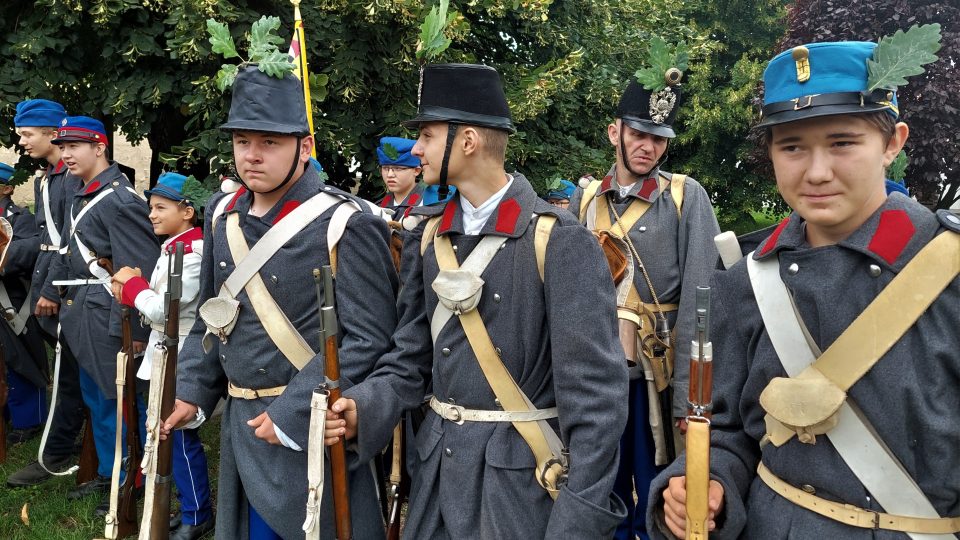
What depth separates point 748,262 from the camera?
206 centimetres

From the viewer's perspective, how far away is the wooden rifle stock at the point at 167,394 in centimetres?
340

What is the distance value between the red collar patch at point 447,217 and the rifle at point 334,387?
1.32 feet

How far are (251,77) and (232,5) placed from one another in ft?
12.7

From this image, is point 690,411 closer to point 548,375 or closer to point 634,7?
point 548,375

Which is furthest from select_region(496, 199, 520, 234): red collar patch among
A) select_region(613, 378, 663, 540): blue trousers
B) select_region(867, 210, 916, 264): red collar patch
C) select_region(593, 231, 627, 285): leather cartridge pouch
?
select_region(613, 378, 663, 540): blue trousers

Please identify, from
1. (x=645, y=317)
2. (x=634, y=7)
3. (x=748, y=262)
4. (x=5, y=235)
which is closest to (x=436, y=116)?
(x=748, y=262)

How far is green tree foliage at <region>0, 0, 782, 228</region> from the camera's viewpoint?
21.3ft

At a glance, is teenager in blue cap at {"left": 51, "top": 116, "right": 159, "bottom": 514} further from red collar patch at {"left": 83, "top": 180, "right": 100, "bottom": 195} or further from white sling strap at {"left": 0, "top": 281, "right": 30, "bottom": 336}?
white sling strap at {"left": 0, "top": 281, "right": 30, "bottom": 336}

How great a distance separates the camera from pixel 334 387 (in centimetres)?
263

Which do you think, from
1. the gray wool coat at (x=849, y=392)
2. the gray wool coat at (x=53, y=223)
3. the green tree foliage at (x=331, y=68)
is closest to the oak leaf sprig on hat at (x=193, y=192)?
the green tree foliage at (x=331, y=68)

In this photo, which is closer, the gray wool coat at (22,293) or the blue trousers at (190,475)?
the blue trousers at (190,475)

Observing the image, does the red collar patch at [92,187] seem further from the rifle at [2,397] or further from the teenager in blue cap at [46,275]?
the rifle at [2,397]

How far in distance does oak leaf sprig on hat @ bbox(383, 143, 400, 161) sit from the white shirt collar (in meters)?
3.51

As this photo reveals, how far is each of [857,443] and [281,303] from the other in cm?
205
